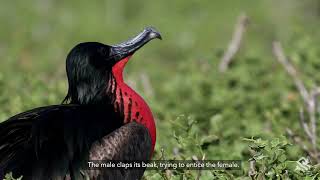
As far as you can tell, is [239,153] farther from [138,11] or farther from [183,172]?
[138,11]

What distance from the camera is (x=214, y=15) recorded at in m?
11.3

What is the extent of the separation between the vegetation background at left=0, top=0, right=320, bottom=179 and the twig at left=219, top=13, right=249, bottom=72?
2.4 inches

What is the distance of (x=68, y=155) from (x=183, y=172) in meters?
0.67

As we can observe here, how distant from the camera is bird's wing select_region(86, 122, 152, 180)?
3.84m

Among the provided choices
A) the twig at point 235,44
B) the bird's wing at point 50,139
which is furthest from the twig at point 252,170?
the twig at point 235,44

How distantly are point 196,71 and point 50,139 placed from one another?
324 cm

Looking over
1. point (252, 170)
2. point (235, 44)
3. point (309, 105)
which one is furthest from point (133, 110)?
point (235, 44)

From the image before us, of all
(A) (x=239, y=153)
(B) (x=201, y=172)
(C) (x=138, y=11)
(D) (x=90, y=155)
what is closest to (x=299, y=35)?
(A) (x=239, y=153)

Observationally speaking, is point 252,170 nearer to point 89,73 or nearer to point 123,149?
point 123,149

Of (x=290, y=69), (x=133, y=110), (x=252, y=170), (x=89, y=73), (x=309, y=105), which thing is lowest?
(x=252, y=170)

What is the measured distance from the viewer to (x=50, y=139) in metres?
3.83

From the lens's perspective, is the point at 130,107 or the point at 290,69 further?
the point at 290,69

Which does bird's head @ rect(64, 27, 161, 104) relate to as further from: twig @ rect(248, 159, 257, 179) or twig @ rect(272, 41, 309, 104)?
twig @ rect(272, 41, 309, 104)

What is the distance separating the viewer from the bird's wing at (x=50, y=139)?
3.72 m
